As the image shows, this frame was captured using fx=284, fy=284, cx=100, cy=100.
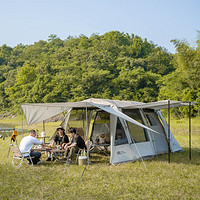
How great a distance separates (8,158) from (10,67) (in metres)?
43.1

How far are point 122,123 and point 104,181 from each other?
2.08 m

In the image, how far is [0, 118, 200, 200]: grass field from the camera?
14.4 ft

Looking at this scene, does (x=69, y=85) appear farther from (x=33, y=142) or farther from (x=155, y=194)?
(x=155, y=194)

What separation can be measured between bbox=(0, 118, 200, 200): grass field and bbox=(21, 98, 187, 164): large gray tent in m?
0.44

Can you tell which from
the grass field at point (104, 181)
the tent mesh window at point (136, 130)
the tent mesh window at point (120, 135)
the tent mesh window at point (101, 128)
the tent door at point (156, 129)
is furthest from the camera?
the tent mesh window at point (101, 128)

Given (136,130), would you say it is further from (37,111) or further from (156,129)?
(37,111)

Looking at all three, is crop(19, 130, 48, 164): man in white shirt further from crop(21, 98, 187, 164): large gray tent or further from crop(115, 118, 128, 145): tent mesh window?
crop(115, 118, 128, 145): tent mesh window

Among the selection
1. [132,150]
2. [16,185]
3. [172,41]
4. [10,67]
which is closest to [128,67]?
[172,41]

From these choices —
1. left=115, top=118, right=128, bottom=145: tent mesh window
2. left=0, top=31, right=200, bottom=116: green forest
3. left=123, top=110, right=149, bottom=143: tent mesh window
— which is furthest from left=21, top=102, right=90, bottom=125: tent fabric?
left=0, top=31, right=200, bottom=116: green forest

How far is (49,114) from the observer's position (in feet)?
24.9

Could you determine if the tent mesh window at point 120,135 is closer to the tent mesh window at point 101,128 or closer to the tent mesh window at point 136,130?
the tent mesh window at point 136,130

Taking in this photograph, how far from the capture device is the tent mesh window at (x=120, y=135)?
6.77 meters

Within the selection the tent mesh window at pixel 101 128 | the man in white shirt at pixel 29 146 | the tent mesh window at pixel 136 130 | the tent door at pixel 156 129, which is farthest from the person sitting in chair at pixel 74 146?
the tent door at pixel 156 129

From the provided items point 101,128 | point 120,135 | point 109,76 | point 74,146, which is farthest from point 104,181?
point 109,76
